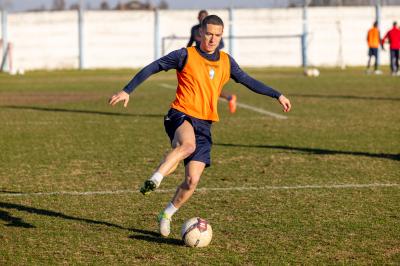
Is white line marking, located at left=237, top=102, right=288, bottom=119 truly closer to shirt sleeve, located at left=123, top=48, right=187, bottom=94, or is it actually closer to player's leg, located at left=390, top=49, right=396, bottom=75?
shirt sleeve, located at left=123, top=48, right=187, bottom=94

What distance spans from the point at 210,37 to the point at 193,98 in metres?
0.54

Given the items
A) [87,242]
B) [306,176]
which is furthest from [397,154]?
[87,242]

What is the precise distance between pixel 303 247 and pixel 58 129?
10.0m

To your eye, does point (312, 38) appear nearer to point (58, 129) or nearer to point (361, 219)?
point (58, 129)

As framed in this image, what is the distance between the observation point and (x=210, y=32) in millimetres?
7211

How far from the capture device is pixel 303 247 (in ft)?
22.2

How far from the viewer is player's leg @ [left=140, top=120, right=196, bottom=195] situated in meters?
6.75

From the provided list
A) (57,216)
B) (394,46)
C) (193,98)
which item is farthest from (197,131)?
(394,46)

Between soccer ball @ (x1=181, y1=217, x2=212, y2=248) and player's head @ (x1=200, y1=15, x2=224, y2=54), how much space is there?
152 centimetres

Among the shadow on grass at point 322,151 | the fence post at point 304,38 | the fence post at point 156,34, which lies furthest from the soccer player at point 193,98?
the fence post at point 156,34

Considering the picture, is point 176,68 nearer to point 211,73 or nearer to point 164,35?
point 211,73

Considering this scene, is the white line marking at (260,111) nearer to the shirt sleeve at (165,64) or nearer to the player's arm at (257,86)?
the player's arm at (257,86)

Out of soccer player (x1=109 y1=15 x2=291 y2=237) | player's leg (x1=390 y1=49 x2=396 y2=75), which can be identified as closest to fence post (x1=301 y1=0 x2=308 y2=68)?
player's leg (x1=390 y1=49 x2=396 y2=75)

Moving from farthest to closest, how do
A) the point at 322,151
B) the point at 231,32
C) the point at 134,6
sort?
the point at 134,6 → the point at 231,32 → the point at 322,151
